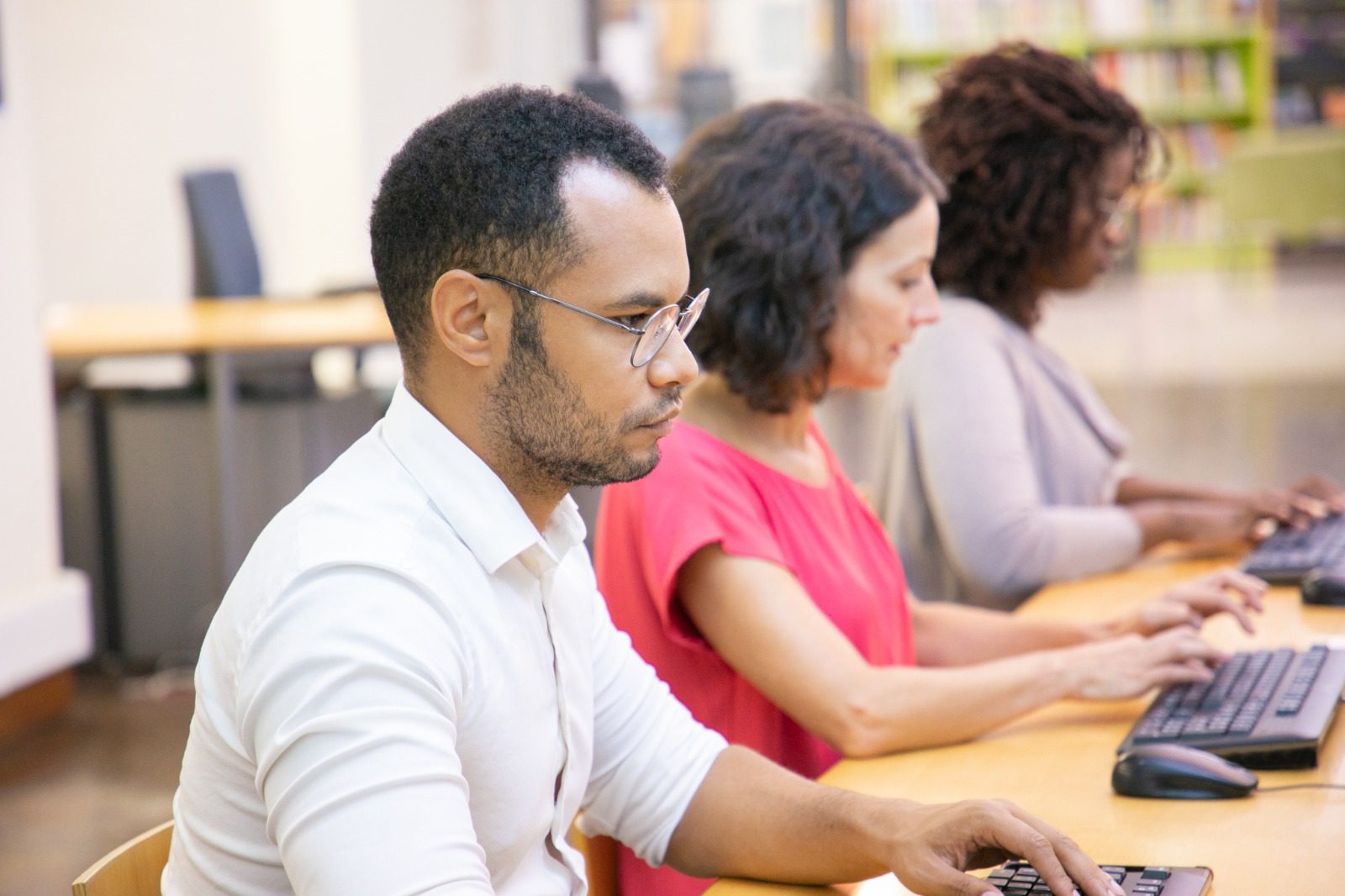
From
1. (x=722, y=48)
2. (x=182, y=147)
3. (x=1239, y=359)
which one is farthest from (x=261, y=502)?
(x=722, y=48)

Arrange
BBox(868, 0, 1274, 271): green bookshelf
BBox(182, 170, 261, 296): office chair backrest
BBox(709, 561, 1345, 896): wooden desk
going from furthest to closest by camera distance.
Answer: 1. BBox(868, 0, 1274, 271): green bookshelf
2. BBox(182, 170, 261, 296): office chair backrest
3. BBox(709, 561, 1345, 896): wooden desk

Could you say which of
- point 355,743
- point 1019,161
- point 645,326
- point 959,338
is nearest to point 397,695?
point 355,743

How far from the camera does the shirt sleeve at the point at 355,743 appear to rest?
31.9 inches

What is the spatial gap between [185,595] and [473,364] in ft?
11.3

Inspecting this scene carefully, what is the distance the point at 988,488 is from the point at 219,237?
13.0 feet

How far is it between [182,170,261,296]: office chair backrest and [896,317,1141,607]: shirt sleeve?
3767mm

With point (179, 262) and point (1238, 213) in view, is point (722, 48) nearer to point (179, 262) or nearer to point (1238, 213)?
point (1238, 213)

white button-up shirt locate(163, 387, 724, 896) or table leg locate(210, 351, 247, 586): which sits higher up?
white button-up shirt locate(163, 387, 724, 896)

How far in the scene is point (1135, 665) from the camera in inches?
58.8

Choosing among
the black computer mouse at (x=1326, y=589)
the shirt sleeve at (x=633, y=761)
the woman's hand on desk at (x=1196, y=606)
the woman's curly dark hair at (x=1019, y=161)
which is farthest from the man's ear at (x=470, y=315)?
the woman's curly dark hair at (x=1019, y=161)

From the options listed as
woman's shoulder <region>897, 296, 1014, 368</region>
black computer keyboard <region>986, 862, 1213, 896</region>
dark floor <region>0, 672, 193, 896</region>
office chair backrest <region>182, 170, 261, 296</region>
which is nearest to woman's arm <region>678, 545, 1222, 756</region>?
black computer keyboard <region>986, 862, 1213, 896</region>

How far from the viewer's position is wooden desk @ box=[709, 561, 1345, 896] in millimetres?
1100

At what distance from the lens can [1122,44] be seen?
33.0ft

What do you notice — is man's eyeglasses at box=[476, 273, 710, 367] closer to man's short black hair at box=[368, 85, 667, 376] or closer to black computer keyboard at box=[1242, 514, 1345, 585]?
man's short black hair at box=[368, 85, 667, 376]
